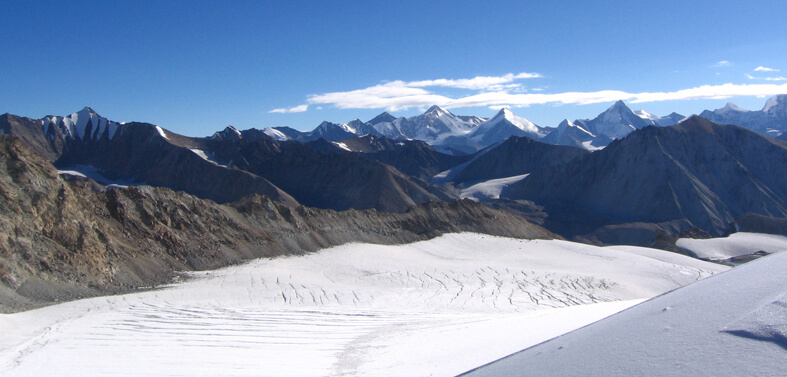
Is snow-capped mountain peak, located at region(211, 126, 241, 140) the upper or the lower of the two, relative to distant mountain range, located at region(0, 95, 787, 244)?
upper

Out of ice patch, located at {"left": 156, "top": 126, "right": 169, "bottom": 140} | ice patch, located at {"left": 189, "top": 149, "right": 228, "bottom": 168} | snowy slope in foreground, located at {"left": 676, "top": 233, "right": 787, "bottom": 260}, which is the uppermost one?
ice patch, located at {"left": 156, "top": 126, "right": 169, "bottom": 140}

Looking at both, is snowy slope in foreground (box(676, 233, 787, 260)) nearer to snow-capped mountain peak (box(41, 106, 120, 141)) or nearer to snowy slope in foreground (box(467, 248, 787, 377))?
snowy slope in foreground (box(467, 248, 787, 377))

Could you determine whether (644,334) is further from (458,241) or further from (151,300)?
(458,241)

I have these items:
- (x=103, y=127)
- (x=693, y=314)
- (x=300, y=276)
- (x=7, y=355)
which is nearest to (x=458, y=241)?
(x=300, y=276)

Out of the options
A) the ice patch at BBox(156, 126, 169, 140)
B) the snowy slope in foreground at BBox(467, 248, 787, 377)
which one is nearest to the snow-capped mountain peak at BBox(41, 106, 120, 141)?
the ice patch at BBox(156, 126, 169, 140)

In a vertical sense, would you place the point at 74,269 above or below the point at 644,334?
below

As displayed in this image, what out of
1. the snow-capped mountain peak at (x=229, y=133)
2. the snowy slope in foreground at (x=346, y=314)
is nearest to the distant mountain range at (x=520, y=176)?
the snow-capped mountain peak at (x=229, y=133)
